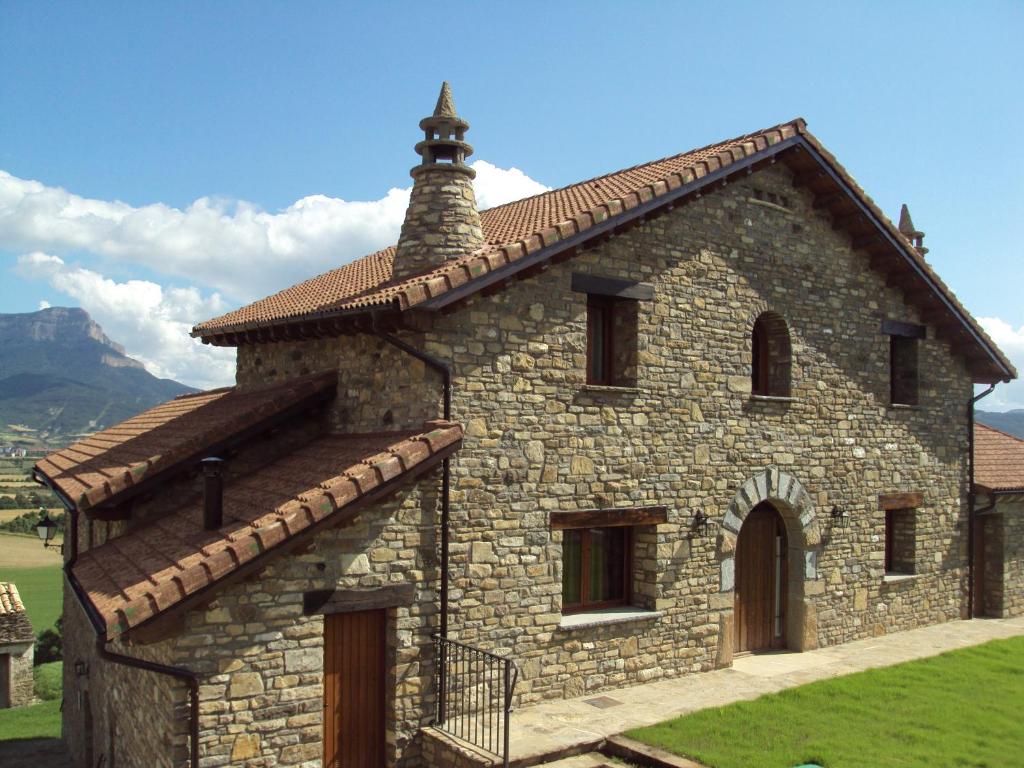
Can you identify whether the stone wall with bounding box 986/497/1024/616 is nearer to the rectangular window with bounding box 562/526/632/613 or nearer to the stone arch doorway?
the stone arch doorway

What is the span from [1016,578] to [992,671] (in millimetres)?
5233

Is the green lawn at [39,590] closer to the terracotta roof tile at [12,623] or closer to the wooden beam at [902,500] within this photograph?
the terracotta roof tile at [12,623]

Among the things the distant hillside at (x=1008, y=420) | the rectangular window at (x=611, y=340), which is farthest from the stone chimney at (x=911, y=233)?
the distant hillside at (x=1008, y=420)

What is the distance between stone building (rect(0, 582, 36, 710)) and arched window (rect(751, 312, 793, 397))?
73.8 ft

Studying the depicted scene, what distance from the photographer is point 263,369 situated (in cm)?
1305

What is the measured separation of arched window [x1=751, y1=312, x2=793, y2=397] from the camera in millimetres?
12766

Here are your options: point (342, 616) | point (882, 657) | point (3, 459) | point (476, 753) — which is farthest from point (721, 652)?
point (3, 459)

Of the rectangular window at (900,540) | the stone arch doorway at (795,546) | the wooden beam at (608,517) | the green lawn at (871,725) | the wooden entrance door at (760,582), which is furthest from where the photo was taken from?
the rectangular window at (900,540)

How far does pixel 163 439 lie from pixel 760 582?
8.99 m

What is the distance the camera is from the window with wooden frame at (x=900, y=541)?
14664 millimetres

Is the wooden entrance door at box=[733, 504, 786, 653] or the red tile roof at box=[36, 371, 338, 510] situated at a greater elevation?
the red tile roof at box=[36, 371, 338, 510]

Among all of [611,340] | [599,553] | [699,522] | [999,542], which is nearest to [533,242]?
[611,340]

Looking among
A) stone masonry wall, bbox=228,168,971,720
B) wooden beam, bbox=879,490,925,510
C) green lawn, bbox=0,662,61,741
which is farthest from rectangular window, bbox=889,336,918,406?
green lawn, bbox=0,662,61,741

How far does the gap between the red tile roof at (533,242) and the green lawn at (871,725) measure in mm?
5331
